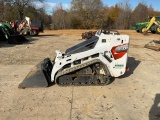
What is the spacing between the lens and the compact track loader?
19.7 ft

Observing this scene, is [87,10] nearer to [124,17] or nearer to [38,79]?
[124,17]

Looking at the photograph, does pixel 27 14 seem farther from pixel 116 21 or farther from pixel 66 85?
pixel 66 85

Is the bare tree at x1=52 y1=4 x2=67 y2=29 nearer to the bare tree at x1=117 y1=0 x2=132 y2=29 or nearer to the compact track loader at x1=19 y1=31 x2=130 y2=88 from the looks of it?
the bare tree at x1=117 y1=0 x2=132 y2=29

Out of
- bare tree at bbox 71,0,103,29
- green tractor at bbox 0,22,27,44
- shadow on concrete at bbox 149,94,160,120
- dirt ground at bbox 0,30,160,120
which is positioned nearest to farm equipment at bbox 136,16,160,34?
Answer: green tractor at bbox 0,22,27,44

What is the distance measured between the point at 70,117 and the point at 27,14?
42.0m

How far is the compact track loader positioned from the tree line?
37.3m

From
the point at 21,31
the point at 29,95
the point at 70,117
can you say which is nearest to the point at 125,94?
the point at 70,117

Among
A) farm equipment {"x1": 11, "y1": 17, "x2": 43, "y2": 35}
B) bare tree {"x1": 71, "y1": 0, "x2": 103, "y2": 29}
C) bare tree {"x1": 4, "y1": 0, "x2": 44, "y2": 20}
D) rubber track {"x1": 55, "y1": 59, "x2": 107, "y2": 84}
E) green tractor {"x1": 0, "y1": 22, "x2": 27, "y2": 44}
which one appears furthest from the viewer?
bare tree {"x1": 71, "y1": 0, "x2": 103, "y2": 29}

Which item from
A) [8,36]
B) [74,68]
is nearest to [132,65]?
[74,68]

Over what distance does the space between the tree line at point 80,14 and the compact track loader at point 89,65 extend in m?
37.3

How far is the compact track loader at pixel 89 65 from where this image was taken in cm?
601

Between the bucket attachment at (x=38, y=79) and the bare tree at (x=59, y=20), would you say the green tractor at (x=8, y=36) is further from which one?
the bare tree at (x=59, y=20)

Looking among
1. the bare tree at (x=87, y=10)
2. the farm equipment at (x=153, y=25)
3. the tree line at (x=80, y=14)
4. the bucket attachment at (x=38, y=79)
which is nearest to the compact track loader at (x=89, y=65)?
the bucket attachment at (x=38, y=79)

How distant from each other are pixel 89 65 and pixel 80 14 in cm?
4532
